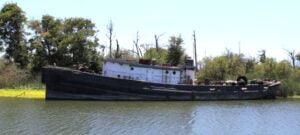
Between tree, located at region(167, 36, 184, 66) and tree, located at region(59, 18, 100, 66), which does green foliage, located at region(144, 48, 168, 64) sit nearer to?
tree, located at region(167, 36, 184, 66)

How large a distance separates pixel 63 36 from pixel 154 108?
929 inches

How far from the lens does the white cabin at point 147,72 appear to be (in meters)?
44.2

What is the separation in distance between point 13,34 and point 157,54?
19776mm

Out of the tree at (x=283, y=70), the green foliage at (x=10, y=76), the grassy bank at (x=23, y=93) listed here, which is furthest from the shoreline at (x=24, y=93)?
the tree at (x=283, y=70)

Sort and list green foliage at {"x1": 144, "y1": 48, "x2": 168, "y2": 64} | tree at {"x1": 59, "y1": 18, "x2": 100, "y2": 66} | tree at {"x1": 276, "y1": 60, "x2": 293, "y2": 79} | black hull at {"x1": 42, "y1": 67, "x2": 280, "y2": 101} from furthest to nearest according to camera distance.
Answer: green foliage at {"x1": 144, "y1": 48, "x2": 168, "y2": 64} → tree at {"x1": 276, "y1": 60, "x2": 293, "y2": 79} → tree at {"x1": 59, "y1": 18, "x2": 100, "y2": 66} → black hull at {"x1": 42, "y1": 67, "x2": 280, "y2": 101}

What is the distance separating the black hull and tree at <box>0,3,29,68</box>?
621 inches

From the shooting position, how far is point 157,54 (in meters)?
66.8

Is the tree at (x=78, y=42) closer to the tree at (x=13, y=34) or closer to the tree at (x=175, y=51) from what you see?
the tree at (x=13, y=34)

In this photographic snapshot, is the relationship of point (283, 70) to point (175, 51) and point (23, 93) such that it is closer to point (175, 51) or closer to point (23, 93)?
point (175, 51)

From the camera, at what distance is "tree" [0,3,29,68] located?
55875mm

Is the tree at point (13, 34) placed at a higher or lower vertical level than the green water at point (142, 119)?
higher

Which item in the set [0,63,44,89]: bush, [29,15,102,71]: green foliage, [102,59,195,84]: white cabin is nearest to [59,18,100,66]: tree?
[29,15,102,71]: green foliage

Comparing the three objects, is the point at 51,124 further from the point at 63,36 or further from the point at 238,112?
the point at 63,36

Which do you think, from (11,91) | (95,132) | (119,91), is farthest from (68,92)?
(95,132)
